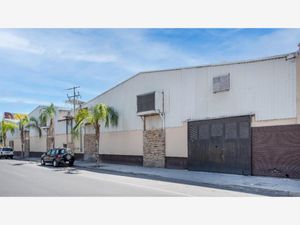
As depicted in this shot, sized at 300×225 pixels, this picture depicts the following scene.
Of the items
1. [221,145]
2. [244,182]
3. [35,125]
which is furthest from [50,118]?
[244,182]

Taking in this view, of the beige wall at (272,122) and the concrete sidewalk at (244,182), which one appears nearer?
the concrete sidewalk at (244,182)

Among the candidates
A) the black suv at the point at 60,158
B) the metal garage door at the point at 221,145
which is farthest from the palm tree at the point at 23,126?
the metal garage door at the point at 221,145

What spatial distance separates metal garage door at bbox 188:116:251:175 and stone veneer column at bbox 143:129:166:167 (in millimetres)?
2643

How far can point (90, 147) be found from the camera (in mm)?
31234

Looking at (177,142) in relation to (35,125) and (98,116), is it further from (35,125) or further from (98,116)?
(35,125)

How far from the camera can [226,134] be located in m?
18.1

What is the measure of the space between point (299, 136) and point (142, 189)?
7714 millimetres

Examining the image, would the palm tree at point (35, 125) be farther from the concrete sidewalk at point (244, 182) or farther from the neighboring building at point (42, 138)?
the concrete sidewalk at point (244, 182)

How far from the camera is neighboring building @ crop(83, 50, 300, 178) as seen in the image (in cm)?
1560

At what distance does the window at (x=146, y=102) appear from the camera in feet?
74.1

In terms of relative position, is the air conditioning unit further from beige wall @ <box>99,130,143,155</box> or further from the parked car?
the parked car

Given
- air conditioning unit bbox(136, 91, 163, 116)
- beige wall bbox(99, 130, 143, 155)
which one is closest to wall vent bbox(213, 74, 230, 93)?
air conditioning unit bbox(136, 91, 163, 116)

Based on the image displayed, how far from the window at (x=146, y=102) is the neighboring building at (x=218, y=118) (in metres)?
0.07
